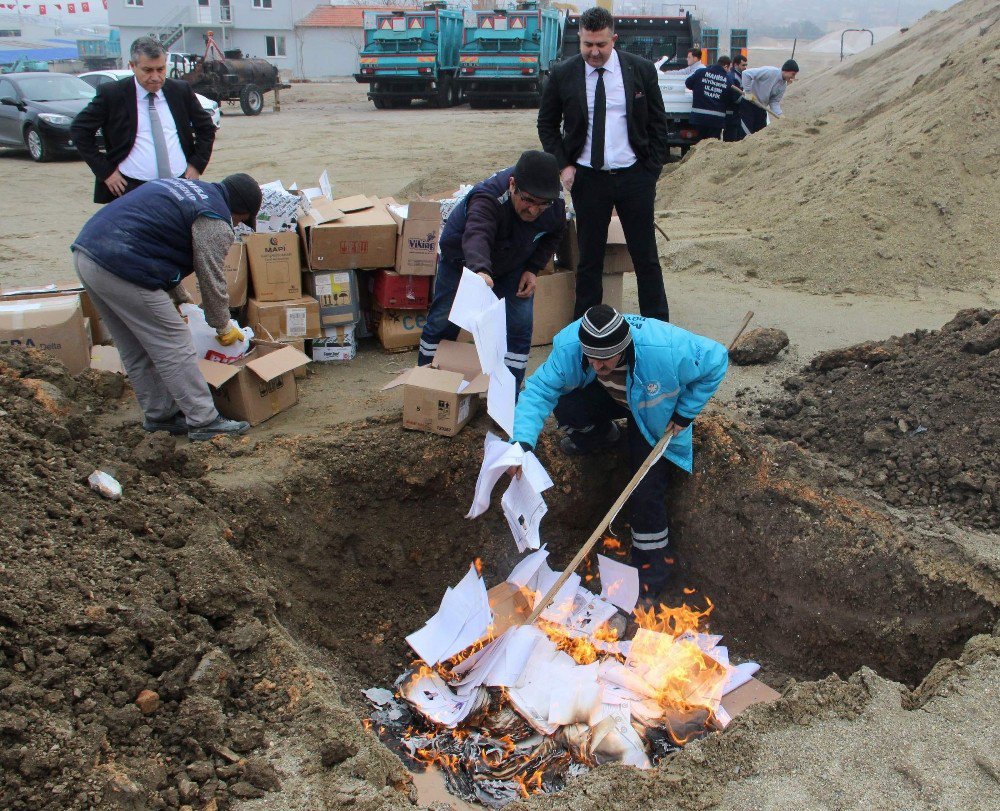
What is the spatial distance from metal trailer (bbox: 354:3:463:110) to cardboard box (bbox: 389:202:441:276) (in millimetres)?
17382

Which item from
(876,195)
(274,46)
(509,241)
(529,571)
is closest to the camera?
(529,571)

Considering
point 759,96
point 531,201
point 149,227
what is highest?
point 759,96

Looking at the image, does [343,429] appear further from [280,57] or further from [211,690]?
[280,57]

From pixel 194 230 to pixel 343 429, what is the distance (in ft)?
4.43

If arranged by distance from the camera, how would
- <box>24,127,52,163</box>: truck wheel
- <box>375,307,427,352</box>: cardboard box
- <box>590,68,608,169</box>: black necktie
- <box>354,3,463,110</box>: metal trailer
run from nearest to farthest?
<box>590,68,608,169</box>: black necktie < <box>375,307,427,352</box>: cardboard box < <box>24,127,52,163</box>: truck wheel < <box>354,3,463,110</box>: metal trailer

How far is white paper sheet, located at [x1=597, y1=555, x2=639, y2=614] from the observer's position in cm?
468

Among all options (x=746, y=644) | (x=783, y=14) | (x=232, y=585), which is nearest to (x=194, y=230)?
(x=232, y=585)

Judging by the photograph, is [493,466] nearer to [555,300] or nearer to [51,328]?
[555,300]

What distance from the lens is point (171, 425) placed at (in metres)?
5.02

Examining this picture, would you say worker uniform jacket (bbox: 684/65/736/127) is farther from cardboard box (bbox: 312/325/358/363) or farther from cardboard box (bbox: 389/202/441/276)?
cardboard box (bbox: 312/325/358/363)

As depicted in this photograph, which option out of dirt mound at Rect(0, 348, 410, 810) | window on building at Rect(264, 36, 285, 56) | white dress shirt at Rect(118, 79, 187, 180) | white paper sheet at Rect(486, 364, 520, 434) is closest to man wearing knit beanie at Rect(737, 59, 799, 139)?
white dress shirt at Rect(118, 79, 187, 180)

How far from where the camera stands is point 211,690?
3.18m

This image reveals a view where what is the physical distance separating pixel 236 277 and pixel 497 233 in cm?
204

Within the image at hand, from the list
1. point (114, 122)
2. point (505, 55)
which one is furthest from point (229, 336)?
point (505, 55)
